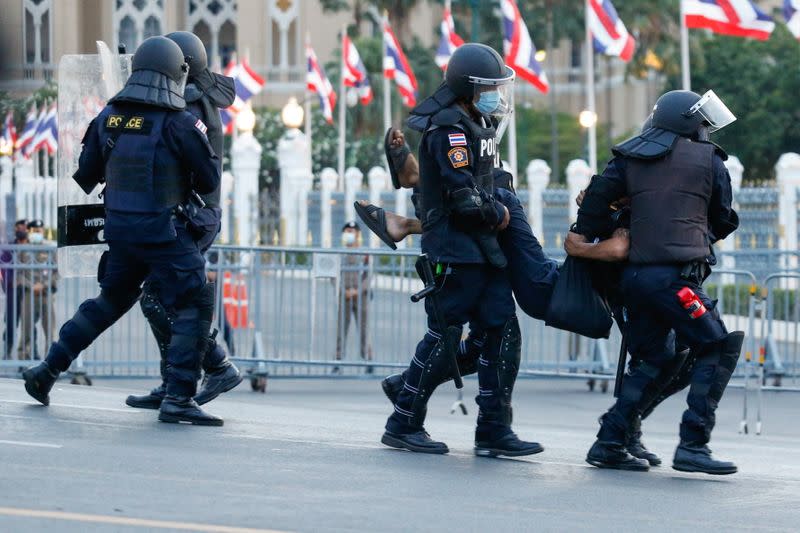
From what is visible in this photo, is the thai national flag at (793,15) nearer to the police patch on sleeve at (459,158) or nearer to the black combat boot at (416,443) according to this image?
the black combat boot at (416,443)

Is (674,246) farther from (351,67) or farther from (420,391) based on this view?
(351,67)

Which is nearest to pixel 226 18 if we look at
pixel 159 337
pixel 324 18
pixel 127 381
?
pixel 324 18

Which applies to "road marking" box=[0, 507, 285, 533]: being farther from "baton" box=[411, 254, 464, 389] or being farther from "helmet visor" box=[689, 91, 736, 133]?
"helmet visor" box=[689, 91, 736, 133]

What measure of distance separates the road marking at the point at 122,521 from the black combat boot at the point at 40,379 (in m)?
2.71

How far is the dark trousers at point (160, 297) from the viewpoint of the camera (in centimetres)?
848

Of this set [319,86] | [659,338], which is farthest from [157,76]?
[319,86]

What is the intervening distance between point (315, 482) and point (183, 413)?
5.72 ft

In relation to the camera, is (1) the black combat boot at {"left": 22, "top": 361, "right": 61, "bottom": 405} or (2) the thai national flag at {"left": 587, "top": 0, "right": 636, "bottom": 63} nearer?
(1) the black combat boot at {"left": 22, "top": 361, "right": 61, "bottom": 405}

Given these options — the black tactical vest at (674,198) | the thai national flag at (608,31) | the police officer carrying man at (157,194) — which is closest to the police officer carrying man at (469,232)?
the black tactical vest at (674,198)

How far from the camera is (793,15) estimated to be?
22.4 m

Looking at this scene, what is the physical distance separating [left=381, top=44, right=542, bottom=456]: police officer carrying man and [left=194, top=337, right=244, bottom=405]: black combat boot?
1.52 meters

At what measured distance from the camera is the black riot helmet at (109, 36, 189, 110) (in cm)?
822

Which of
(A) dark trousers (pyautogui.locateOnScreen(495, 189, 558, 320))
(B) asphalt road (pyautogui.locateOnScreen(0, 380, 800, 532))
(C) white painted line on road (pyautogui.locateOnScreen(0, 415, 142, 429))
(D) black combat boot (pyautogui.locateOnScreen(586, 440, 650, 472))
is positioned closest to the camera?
(B) asphalt road (pyautogui.locateOnScreen(0, 380, 800, 532))

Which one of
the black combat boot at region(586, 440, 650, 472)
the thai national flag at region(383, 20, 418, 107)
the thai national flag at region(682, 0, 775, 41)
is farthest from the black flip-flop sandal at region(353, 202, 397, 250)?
the thai national flag at region(383, 20, 418, 107)
